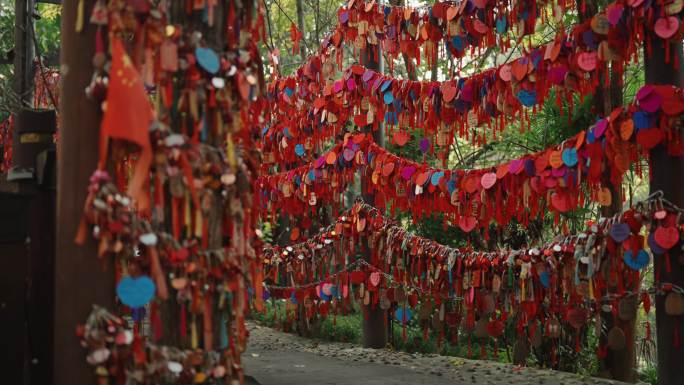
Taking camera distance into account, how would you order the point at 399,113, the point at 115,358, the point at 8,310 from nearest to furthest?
the point at 115,358 → the point at 8,310 → the point at 399,113

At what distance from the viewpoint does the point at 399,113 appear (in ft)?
22.4

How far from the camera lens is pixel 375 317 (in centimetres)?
851

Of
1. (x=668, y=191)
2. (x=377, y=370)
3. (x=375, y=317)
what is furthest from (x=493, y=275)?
(x=375, y=317)

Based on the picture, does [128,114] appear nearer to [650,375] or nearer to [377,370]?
[377,370]

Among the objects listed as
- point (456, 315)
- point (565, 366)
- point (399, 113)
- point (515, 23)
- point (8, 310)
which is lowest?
point (565, 366)

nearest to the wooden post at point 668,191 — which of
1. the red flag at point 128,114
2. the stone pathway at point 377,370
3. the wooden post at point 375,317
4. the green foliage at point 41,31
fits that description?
the stone pathway at point 377,370

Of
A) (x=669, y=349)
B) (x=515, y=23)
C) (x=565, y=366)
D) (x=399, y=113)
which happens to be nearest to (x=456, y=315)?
(x=565, y=366)

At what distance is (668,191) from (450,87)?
2.10m

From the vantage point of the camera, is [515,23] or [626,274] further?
[515,23]

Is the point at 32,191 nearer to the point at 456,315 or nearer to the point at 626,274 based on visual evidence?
the point at 626,274

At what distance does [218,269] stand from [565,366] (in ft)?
20.0

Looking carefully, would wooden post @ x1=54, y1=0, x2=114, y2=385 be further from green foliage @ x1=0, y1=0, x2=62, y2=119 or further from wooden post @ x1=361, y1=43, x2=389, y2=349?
green foliage @ x1=0, y1=0, x2=62, y2=119

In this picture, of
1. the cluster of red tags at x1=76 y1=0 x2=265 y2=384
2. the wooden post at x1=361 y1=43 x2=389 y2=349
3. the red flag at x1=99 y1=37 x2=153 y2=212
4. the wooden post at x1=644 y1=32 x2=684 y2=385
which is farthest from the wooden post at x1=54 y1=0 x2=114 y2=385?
the wooden post at x1=361 y1=43 x2=389 y2=349

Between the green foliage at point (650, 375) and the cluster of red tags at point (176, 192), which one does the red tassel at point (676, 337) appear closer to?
the green foliage at point (650, 375)
